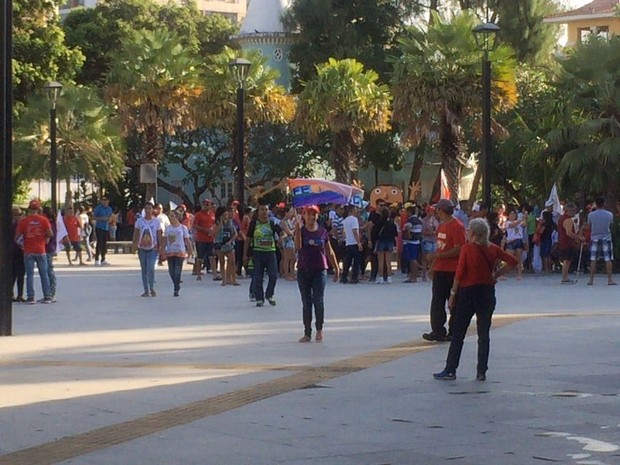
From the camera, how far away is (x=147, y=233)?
24.7 meters

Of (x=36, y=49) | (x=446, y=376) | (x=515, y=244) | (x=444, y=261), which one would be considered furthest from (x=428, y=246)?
(x=36, y=49)

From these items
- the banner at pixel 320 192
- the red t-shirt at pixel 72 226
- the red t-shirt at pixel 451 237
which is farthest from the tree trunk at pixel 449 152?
the red t-shirt at pixel 451 237

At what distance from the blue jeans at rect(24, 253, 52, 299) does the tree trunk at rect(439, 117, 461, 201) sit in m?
20.0

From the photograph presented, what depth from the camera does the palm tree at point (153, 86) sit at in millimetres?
50125

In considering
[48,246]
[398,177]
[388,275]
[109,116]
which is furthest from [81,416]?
[398,177]

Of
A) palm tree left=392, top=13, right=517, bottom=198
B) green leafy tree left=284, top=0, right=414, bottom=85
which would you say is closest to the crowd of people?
palm tree left=392, top=13, right=517, bottom=198

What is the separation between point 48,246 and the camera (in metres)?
23.4

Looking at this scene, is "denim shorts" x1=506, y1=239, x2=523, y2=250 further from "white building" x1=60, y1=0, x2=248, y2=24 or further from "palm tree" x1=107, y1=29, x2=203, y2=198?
"white building" x1=60, y1=0, x2=248, y2=24

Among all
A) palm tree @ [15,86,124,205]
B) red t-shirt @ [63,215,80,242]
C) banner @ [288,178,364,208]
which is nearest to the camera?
red t-shirt @ [63,215,80,242]

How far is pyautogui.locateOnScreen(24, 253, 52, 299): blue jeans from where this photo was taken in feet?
75.2

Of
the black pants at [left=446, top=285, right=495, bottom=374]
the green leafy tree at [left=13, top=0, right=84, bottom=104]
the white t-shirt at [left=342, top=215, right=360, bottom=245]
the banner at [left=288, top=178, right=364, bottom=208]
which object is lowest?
the black pants at [left=446, top=285, right=495, bottom=374]

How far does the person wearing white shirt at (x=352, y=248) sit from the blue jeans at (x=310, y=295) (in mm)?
11901

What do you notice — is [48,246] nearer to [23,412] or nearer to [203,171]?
[23,412]

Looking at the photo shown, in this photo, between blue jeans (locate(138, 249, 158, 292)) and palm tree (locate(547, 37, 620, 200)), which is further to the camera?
palm tree (locate(547, 37, 620, 200))
